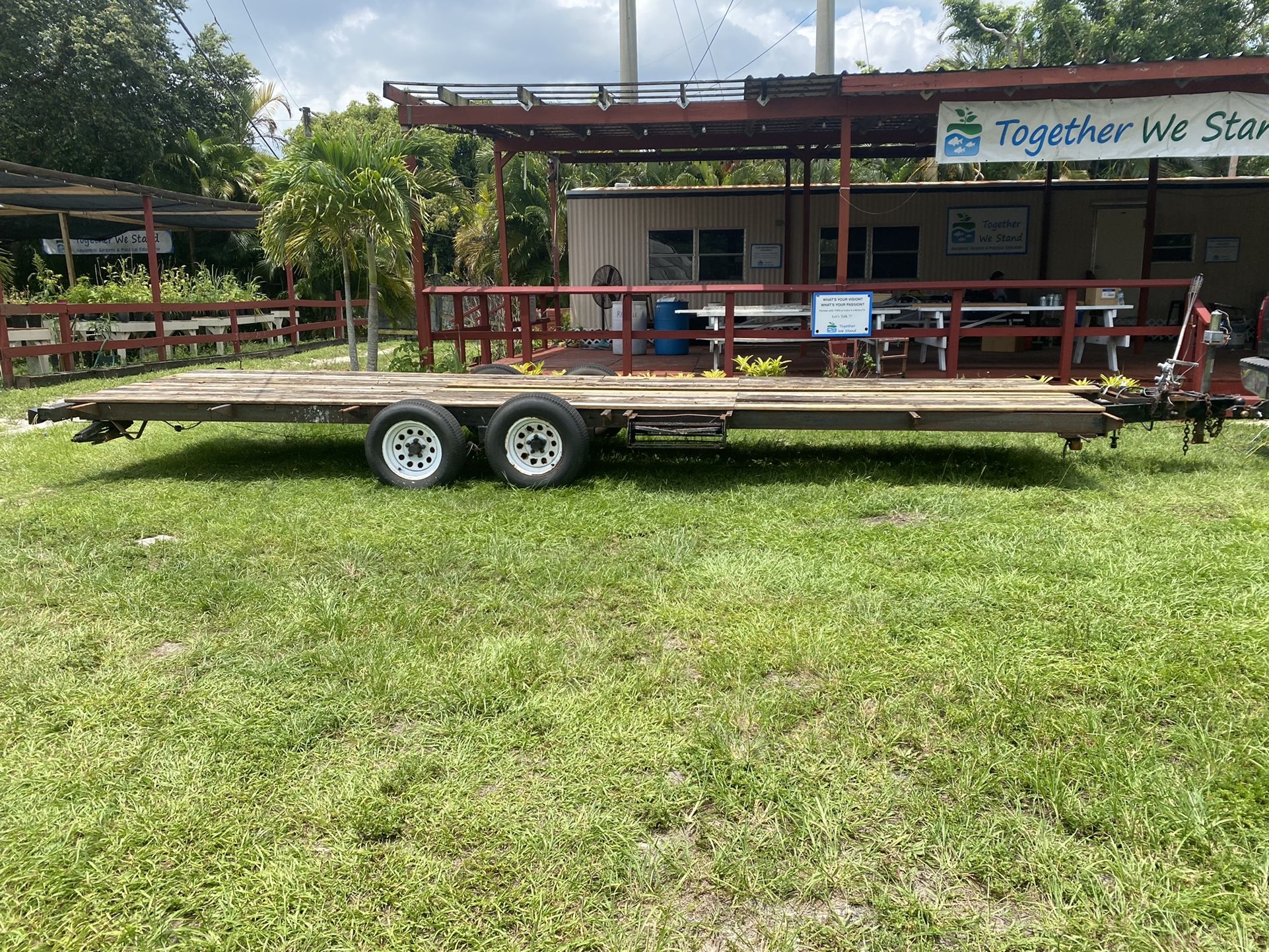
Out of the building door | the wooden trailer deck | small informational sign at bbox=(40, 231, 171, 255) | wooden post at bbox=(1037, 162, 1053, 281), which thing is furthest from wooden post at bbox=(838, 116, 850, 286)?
small informational sign at bbox=(40, 231, 171, 255)

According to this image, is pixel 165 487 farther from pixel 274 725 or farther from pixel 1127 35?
pixel 1127 35

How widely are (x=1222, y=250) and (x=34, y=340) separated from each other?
19.0 metres

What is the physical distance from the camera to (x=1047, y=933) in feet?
6.88

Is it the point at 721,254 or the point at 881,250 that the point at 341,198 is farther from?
the point at 881,250

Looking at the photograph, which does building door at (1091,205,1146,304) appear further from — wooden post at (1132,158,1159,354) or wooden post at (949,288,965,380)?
wooden post at (949,288,965,380)

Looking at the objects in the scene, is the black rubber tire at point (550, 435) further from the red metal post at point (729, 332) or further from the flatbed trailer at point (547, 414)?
the red metal post at point (729, 332)

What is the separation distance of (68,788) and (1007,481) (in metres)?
5.50

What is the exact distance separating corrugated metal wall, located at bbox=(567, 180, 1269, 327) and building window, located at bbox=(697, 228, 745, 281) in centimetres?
14

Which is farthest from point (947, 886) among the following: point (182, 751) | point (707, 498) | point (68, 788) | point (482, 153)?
point (482, 153)

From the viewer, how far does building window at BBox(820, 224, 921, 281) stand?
15.4 meters

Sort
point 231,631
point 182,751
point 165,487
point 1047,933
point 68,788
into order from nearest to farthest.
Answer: point 1047,933
point 68,788
point 182,751
point 231,631
point 165,487

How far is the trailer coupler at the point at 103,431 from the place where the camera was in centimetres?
661

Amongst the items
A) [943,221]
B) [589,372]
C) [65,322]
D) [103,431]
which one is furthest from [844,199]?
[65,322]

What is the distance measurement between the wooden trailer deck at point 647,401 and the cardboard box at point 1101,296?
508 centimetres
